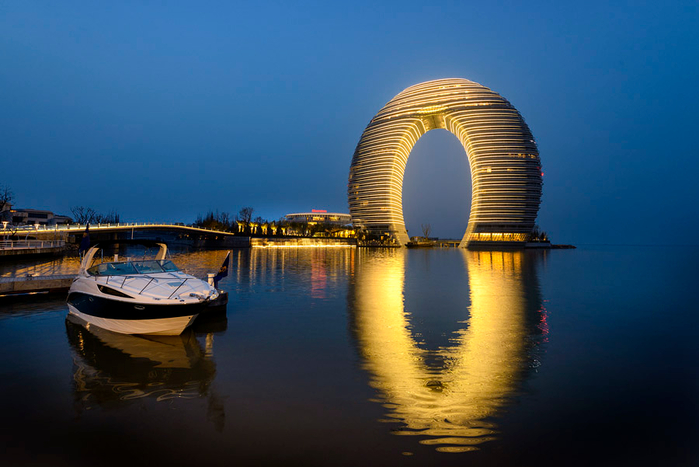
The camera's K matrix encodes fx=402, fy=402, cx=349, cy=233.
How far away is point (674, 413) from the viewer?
A: 23.3ft

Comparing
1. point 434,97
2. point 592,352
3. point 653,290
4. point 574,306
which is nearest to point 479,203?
point 434,97

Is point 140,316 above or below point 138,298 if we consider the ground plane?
below

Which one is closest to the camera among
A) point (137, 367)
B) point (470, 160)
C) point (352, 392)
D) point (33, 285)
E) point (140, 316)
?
point (352, 392)

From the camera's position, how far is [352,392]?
778cm

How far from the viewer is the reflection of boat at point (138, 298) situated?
1106cm

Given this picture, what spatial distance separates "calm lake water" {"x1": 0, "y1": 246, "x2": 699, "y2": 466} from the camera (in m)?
5.61

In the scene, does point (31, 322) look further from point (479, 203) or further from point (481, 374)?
point (479, 203)

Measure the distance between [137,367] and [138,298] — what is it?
2550mm

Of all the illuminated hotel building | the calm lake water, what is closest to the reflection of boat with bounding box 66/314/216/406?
the calm lake water

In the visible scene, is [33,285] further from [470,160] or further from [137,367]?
[470,160]

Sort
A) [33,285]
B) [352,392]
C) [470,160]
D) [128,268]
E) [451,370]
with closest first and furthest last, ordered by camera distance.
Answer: [352,392]
[451,370]
[128,268]
[33,285]
[470,160]

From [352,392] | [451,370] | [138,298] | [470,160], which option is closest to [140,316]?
[138,298]

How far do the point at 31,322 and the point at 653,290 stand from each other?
1351 inches

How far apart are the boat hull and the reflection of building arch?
5061 mm
